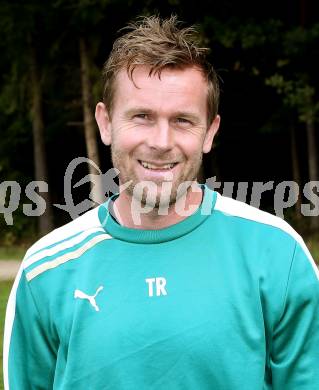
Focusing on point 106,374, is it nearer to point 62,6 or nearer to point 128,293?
point 128,293

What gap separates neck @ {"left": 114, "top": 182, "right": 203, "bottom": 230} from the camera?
7.84 feet

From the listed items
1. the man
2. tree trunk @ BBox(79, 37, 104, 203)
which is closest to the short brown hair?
the man

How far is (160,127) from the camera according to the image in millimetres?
2340

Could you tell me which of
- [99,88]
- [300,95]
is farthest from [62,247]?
[99,88]

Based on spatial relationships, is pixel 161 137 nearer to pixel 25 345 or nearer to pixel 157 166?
pixel 157 166

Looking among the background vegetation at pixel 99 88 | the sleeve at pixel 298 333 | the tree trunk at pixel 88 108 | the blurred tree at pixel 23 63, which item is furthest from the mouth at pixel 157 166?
the blurred tree at pixel 23 63

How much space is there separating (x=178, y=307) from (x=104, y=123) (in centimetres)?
62

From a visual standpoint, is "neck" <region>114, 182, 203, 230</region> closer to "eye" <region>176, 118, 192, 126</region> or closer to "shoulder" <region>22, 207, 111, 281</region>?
"shoulder" <region>22, 207, 111, 281</region>

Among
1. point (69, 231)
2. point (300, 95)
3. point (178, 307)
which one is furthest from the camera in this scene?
point (300, 95)

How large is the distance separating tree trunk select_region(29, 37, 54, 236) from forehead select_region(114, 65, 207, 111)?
22004 millimetres

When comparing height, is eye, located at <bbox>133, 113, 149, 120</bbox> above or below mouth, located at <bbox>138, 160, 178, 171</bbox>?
above

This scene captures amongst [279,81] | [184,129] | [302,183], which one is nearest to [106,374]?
[184,129]

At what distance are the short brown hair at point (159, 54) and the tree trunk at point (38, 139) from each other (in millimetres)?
21854

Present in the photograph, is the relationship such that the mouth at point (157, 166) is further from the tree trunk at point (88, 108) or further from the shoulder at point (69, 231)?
the tree trunk at point (88, 108)
